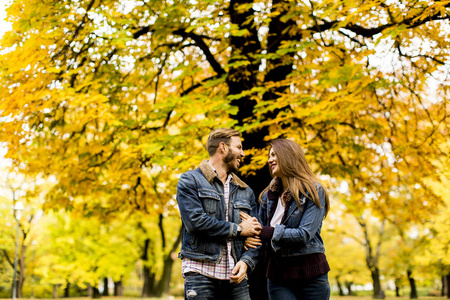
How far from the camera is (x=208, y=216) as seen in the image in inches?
113

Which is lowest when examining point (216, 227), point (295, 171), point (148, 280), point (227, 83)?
point (148, 280)

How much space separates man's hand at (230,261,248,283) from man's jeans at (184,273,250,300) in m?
0.09

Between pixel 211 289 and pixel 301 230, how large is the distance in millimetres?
760

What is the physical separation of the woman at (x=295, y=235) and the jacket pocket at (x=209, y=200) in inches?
9.2

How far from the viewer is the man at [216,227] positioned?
285 cm

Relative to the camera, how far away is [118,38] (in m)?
6.11

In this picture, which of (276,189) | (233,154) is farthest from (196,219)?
(276,189)

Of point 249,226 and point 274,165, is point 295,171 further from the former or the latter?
point 249,226

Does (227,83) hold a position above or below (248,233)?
above

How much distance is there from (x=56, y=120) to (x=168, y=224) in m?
21.3

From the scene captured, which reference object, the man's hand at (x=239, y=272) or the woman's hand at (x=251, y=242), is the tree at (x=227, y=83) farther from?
the man's hand at (x=239, y=272)

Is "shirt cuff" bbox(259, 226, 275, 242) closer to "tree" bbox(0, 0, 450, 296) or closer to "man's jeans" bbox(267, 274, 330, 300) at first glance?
"man's jeans" bbox(267, 274, 330, 300)

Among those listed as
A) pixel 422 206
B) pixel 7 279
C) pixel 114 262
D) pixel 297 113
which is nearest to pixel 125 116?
pixel 297 113

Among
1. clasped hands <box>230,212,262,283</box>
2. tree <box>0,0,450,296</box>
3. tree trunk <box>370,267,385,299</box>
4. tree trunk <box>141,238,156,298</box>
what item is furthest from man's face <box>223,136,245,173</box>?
tree trunk <box>141,238,156,298</box>
